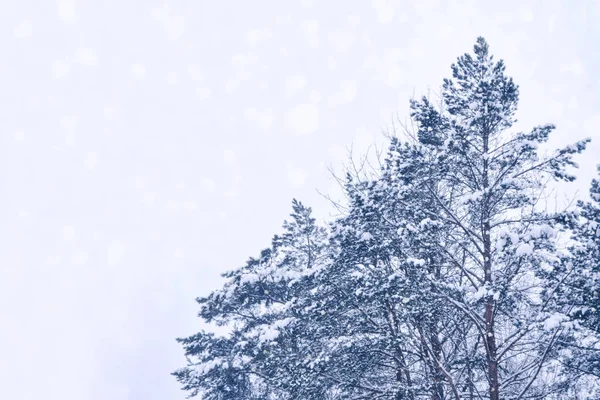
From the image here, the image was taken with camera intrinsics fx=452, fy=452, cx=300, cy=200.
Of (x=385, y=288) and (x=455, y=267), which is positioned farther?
(x=455, y=267)

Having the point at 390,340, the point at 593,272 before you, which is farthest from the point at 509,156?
the point at 390,340

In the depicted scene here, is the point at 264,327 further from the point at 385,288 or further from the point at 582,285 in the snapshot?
the point at 582,285

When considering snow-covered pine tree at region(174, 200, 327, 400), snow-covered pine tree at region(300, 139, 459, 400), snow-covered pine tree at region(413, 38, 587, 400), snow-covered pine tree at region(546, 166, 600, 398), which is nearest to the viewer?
snow-covered pine tree at region(413, 38, 587, 400)

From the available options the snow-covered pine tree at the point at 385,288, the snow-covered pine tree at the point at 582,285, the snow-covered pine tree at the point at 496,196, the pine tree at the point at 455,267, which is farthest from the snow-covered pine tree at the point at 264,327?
the snow-covered pine tree at the point at 582,285

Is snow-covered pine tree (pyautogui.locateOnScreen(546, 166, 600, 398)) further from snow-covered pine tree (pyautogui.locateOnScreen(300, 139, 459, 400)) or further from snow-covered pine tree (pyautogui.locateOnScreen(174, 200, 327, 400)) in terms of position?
snow-covered pine tree (pyautogui.locateOnScreen(174, 200, 327, 400))

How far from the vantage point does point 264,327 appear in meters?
15.4

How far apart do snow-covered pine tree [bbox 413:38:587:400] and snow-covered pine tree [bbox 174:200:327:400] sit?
4.13 metres

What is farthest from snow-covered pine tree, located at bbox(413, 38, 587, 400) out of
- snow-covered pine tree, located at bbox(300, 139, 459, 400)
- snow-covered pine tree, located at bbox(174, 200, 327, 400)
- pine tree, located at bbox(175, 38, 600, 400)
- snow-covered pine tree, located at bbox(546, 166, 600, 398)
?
snow-covered pine tree, located at bbox(174, 200, 327, 400)

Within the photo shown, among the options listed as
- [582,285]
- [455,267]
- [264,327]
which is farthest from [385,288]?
[264,327]

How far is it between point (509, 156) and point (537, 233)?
86.0 inches

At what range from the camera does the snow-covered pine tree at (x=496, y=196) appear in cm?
901

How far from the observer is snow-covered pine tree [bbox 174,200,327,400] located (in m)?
13.1

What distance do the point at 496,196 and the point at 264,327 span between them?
29.1 ft

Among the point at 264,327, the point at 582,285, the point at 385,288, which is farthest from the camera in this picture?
the point at 264,327
